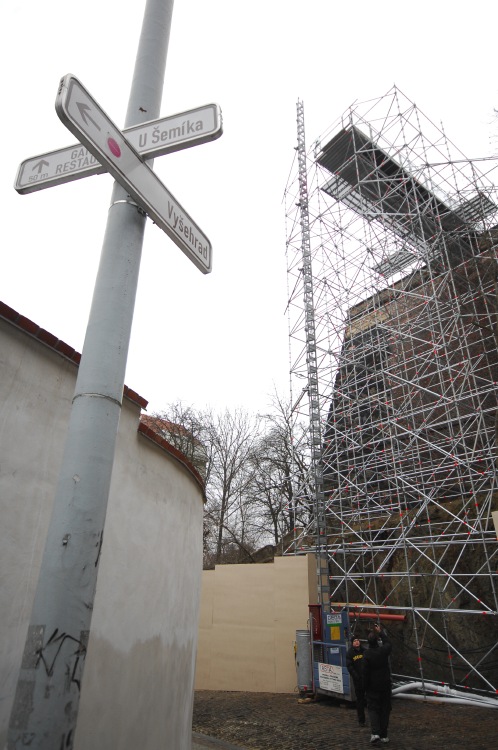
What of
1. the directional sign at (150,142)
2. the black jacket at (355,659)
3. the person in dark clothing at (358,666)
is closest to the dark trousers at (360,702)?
the person in dark clothing at (358,666)

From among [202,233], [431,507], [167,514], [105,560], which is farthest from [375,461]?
[202,233]

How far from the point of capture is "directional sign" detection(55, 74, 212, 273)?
204 cm

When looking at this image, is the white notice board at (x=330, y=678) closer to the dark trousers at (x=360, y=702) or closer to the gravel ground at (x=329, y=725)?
the gravel ground at (x=329, y=725)

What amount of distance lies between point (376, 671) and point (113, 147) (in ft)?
26.2

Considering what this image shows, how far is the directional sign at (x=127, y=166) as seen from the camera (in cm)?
204

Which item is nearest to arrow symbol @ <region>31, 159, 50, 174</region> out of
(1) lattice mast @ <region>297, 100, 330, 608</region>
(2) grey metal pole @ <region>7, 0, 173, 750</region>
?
(2) grey metal pole @ <region>7, 0, 173, 750</region>

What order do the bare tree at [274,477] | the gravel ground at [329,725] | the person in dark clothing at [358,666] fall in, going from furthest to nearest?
the bare tree at [274,477], the person in dark clothing at [358,666], the gravel ground at [329,725]

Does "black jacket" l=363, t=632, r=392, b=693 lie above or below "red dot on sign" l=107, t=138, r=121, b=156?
below

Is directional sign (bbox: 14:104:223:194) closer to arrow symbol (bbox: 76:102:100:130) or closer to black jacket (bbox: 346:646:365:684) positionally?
arrow symbol (bbox: 76:102:100:130)

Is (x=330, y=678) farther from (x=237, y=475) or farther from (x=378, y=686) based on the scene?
(x=237, y=475)

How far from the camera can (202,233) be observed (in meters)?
2.87

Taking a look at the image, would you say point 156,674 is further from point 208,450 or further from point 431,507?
point 208,450

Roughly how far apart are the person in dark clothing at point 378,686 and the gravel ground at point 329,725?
12.6 inches

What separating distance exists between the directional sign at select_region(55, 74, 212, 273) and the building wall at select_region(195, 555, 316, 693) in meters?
13.1
